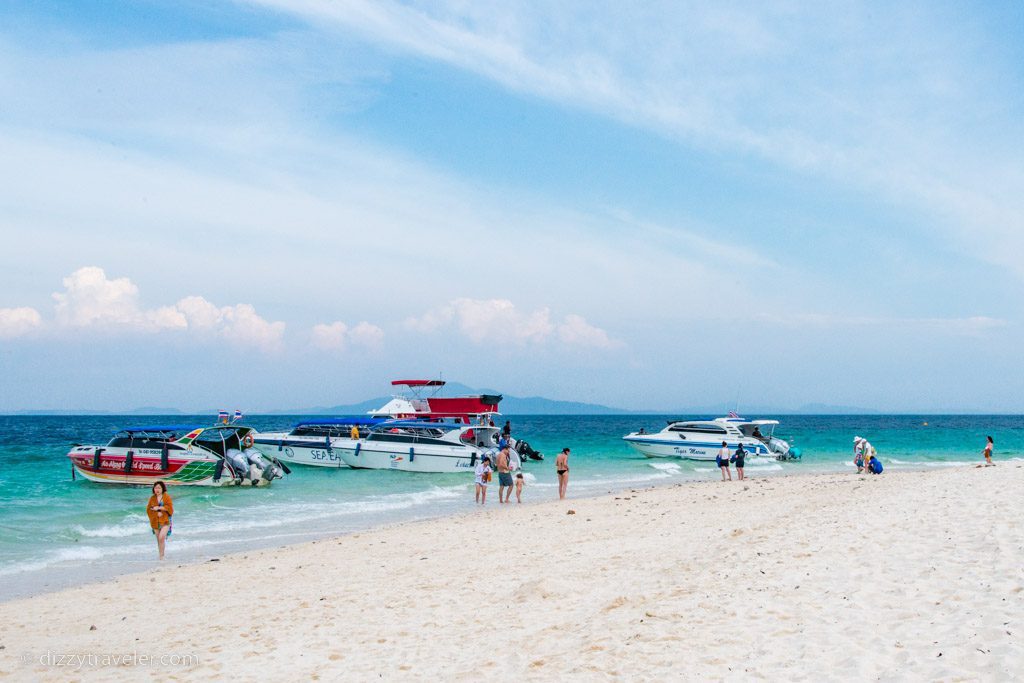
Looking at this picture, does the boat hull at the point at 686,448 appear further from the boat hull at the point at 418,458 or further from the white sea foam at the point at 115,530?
the white sea foam at the point at 115,530

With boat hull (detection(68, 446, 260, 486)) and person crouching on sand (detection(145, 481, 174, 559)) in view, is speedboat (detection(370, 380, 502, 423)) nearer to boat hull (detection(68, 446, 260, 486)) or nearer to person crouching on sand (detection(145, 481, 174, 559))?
boat hull (detection(68, 446, 260, 486))

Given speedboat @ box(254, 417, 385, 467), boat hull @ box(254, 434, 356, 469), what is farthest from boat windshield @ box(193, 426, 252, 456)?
speedboat @ box(254, 417, 385, 467)

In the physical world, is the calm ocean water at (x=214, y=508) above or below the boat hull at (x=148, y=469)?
below

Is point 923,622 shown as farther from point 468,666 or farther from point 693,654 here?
point 468,666

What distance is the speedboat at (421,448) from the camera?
3350 centimetres

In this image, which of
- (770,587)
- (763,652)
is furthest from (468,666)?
(770,587)

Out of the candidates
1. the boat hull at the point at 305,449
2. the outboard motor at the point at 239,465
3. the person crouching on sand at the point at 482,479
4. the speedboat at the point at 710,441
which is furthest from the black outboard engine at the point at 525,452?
the person crouching on sand at the point at 482,479

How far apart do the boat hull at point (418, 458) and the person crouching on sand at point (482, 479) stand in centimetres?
915

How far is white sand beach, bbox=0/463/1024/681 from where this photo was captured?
690 cm

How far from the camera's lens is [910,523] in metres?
11.3

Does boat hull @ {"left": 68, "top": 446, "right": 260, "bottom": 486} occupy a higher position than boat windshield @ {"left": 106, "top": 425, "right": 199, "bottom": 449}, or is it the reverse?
boat windshield @ {"left": 106, "top": 425, "right": 199, "bottom": 449}

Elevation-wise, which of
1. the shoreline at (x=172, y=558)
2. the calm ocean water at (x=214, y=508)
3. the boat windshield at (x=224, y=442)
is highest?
the boat windshield at (x=224, y=442)

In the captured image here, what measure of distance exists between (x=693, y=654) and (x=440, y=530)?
1082cm

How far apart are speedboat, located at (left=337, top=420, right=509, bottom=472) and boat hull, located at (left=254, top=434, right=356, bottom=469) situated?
325mm
